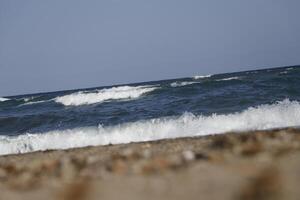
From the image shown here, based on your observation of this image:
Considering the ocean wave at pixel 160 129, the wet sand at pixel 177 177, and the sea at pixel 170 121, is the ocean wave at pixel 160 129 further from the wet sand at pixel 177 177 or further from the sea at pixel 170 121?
the wet sand at pixel 177 177

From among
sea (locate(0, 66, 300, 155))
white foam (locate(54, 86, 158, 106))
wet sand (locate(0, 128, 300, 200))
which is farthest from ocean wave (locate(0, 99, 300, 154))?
white foam (locate(54, 86, 158, 106))

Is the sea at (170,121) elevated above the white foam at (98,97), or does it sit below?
below

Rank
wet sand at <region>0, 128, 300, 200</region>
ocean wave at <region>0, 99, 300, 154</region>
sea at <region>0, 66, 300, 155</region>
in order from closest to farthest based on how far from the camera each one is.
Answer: wet sand at <region>0, 128, 300, 200</region> < ocean wave at <region>0, 99, 300, 154</region> < sea at <region>0, 66, 300, 155</region>

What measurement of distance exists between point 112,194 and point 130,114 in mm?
11532

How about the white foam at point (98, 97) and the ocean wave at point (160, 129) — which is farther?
the white foam at point (98, 97)

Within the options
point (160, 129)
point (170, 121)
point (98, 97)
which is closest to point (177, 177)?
point (160, 129)

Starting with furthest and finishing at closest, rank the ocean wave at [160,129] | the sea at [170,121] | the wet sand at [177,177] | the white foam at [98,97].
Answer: the white foam at [98,97] → the sea at [170,121] → the ocean wave at [160,129] → the wet sand at [177,177]

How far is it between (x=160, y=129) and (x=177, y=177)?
7.46 meters

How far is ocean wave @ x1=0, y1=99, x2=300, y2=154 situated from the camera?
373 inches

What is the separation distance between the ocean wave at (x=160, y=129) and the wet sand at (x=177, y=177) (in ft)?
18.4

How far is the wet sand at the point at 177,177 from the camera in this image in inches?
84.5

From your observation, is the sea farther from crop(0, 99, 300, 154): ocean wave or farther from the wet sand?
the wet sand

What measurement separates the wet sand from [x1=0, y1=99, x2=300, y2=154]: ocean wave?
5.61 m

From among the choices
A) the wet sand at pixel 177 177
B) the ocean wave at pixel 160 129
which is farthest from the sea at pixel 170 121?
the wet sand at pixel 177 177
